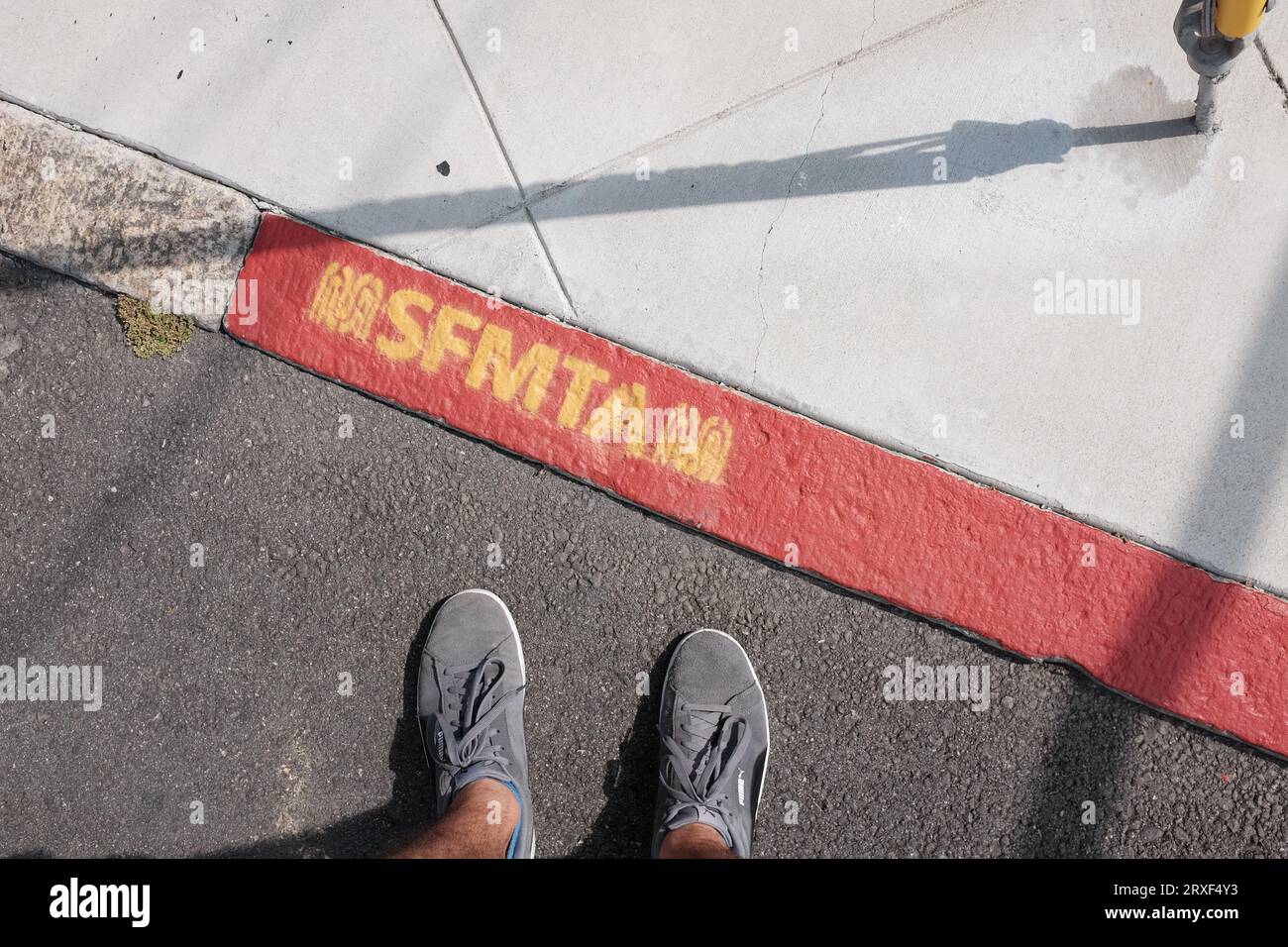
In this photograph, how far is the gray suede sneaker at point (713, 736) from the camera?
10.1 feet

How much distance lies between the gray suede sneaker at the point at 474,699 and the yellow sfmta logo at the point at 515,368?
0.72 m

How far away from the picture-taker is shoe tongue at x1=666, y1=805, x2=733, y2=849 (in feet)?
9.92

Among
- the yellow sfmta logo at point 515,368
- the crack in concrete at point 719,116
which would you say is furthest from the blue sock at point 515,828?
the crack in concrete at point 719,116

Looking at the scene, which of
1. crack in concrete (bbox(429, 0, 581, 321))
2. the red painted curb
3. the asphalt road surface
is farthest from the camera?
crack in concrete (bbox(429, 0, 581, 321))

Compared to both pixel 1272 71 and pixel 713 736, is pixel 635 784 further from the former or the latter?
pixel 1272 71

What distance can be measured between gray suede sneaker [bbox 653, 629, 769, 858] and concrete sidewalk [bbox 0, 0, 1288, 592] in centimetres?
92

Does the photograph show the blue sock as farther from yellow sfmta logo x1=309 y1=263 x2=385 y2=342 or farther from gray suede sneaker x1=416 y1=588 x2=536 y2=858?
yellow sfmta logo x1=309 y1=263 x2=385 y2=342

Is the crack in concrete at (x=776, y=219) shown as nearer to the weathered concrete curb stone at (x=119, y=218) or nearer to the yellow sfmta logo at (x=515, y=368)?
the yellow sfmta logo at (x=515, y=368)

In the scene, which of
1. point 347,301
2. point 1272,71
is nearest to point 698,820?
point 347,301

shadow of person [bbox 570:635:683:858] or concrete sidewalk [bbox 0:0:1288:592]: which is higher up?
concrete sidewalk [bbox 0:0:1288:592]

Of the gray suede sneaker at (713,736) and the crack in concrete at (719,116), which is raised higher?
the crack in concrete at (719,116)

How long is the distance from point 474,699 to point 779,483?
4.19 feet

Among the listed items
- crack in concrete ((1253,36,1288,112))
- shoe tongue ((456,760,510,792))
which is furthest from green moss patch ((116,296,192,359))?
crack in concrete ((1253,36,1288,112))
